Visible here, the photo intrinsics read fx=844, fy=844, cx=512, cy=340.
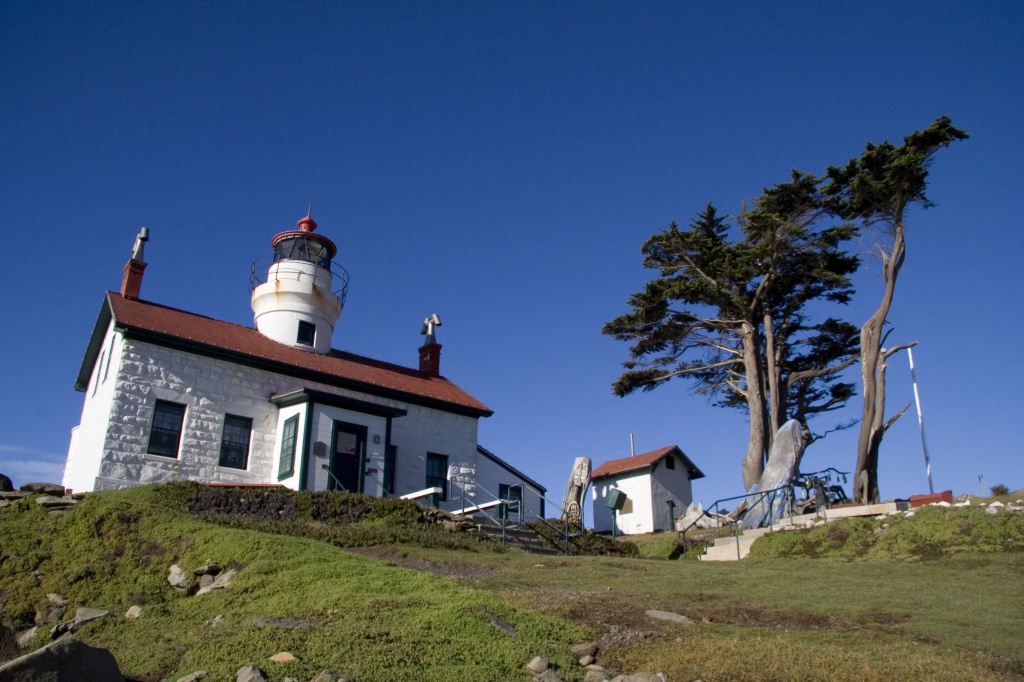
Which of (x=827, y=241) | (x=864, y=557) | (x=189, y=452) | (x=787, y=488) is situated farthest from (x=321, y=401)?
(x=827, y=241)

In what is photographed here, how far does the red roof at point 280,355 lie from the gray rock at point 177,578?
35.6 feet

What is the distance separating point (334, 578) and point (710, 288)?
20.6 m

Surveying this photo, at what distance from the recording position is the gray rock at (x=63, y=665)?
19.9 feet

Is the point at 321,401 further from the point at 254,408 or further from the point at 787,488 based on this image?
the point at 787,488

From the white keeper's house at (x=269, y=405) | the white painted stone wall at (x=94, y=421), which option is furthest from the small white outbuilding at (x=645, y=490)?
the white painted stone wall at (x=94, y=421)

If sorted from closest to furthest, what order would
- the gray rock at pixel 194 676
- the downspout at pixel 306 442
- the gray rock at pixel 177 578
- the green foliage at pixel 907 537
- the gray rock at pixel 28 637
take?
the gray rock at pixel 194 676 < the gray rock at pixel 28 637 < the gray rock at pixel 177 578 < the green foliage at pixel 907 537 < the downspout at pixel 306 442

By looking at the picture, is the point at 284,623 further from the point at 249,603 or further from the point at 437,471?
the point at 437,471

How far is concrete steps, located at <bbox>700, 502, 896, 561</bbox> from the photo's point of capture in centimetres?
1867

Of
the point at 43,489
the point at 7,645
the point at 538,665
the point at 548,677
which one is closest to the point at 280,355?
the point at 43,489

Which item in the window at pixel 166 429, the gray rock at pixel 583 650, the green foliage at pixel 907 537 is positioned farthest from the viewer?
the window at pixel 166 429

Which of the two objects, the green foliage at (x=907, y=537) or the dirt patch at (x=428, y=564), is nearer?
the dirt patch at (x=428, y=564)

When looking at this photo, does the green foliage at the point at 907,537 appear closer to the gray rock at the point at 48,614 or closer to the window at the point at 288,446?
the window at the point at 288,446

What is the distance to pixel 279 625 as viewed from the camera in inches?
350

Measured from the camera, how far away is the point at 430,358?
31688 mm
